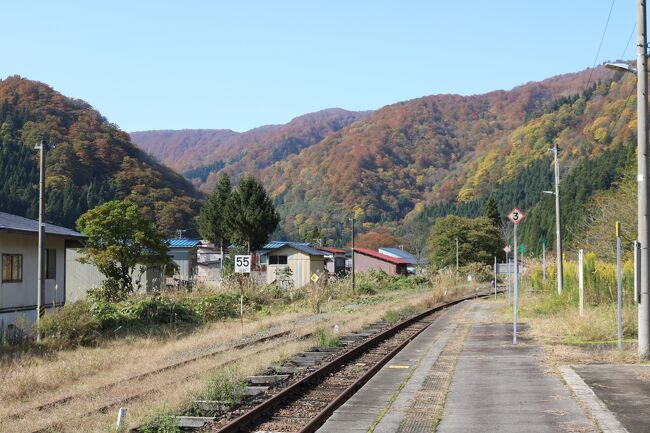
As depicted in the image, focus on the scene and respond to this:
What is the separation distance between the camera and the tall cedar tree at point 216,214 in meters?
80.4

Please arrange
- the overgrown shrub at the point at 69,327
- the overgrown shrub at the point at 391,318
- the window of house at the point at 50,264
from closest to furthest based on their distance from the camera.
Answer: the overgrown shrub at the point at 69,327
the overgrown shrub at the point at 391,318
the window of house at the point at 50,264

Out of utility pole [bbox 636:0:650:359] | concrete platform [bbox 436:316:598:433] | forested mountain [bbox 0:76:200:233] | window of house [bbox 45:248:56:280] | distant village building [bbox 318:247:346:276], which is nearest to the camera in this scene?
concrete platform [bbox 436:316:598:433]

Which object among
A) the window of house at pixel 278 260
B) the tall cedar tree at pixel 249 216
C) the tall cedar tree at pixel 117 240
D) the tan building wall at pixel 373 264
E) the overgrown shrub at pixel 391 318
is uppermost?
the tall cedar tree at pixel 249 216

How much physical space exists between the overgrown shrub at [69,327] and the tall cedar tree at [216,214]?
182 ft

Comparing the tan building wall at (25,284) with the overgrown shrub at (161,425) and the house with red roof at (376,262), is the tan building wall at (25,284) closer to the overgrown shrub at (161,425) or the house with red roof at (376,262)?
the overgrown shrub at (161,425)

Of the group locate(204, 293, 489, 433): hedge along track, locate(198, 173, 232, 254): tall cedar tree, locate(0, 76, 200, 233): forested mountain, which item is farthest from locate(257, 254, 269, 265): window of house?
locate(204, 293, 489, 433): hedge along track

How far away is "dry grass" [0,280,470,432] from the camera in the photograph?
34.8 feet

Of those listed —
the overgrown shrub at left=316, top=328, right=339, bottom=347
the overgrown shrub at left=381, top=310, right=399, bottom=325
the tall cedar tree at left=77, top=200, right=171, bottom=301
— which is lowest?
the overgrown shrub at left=381, top=310, right=399, bottom=325

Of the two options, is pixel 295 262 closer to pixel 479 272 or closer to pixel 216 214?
pixel 216 214

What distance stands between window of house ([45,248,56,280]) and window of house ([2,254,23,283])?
253cm

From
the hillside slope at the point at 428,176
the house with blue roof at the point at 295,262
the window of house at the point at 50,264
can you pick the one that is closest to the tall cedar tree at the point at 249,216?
the house with blue roof at the point at 295,262

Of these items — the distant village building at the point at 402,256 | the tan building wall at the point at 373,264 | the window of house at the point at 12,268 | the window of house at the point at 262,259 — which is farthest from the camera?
the distant village building at the point at 402,256

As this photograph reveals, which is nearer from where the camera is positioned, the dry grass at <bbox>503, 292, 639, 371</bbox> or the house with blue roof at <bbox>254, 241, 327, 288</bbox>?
the dry grass at <bbox>503, 292, 639, 371</bbox>

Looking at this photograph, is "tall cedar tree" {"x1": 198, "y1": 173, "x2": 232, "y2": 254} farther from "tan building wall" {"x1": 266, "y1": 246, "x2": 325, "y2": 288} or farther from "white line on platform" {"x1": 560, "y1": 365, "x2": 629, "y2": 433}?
"white line on platform" {"x1": 560, "y1": 365, "x2": 629, "y2": 433}
